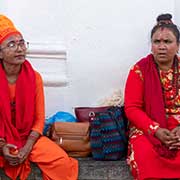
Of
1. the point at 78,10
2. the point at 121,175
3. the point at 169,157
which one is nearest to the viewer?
the point at 169,157

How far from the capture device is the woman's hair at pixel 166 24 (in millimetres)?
5480

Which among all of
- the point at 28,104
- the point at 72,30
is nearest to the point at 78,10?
the point at 72,30

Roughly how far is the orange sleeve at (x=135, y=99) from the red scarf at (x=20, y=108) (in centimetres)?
76

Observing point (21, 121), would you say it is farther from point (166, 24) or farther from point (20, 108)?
point (166, 24)

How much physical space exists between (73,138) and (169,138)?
85 centimetres

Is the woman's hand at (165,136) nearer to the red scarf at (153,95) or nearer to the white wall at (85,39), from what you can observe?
the red scarf at (153,95)

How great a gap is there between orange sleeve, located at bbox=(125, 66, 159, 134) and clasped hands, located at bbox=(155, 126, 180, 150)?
0.51ft

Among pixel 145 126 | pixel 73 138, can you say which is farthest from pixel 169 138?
pixel 73 138

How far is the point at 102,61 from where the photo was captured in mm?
6047

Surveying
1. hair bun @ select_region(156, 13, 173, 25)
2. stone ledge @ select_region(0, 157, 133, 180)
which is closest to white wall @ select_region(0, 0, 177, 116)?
hair bun @ select_region(156, 13, 173, 25)

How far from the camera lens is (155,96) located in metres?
5.41

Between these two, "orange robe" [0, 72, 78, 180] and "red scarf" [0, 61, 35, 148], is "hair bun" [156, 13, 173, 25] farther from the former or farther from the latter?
"orange robe" [0, 72, 78, 180]

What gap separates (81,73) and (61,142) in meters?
0.78

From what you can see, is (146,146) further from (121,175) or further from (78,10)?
(78,10)
